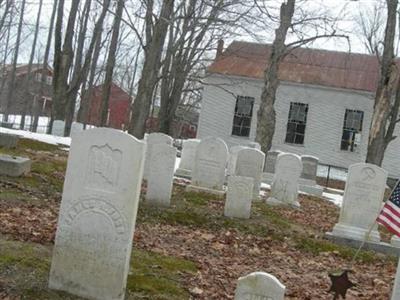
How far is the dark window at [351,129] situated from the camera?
102 ft

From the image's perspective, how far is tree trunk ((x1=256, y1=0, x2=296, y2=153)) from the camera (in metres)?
20.0

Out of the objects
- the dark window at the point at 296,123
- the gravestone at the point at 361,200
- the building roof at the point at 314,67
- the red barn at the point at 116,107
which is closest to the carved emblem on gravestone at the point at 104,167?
the gravestone at the point at 361,200

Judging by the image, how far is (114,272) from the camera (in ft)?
17.0

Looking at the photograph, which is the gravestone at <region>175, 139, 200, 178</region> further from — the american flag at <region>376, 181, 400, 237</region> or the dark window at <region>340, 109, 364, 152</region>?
the dark window at <region>340, 109, 364, 152</region>

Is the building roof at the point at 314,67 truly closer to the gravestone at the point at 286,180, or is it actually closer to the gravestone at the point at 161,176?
the gravestone at the point at 286,180

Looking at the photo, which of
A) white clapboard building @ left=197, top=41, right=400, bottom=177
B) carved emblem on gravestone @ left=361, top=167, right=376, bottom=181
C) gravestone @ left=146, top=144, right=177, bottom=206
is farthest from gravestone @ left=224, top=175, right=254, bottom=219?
white clapboard building @ left=197, top=41, right=400, bottom=177

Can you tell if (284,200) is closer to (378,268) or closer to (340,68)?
(378,268)

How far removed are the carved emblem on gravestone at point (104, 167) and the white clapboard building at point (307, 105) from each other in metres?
25.7

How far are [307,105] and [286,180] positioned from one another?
19.0 meters

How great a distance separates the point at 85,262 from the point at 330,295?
124 inches

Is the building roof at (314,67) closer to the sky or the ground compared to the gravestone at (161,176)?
closer to the sky

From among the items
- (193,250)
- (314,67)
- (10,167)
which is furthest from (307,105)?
(193,250)

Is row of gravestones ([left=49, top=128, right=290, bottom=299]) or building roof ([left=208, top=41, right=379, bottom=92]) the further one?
building roof ([left=208, top=41, right=379, bottom=92])

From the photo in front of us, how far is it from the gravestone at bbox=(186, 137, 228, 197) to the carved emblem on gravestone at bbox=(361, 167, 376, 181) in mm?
3698
